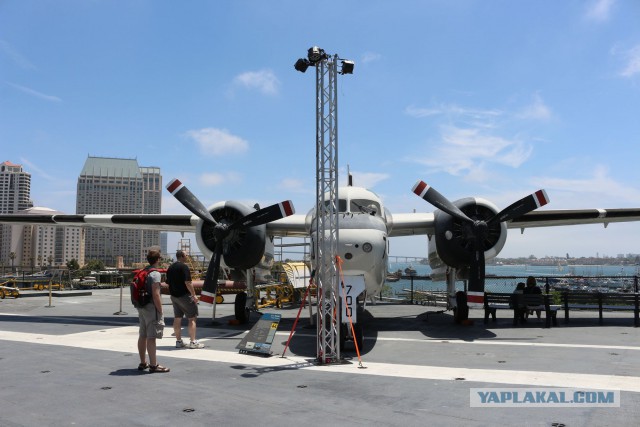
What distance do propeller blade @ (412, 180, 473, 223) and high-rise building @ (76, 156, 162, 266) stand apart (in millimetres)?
158554

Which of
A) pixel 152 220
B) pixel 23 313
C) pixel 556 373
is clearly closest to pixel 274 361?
pixel 556 373

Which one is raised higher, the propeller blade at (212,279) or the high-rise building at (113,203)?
the high-rise building at (113,203)

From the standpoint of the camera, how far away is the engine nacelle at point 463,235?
13336 mm

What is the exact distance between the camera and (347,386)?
6305mm

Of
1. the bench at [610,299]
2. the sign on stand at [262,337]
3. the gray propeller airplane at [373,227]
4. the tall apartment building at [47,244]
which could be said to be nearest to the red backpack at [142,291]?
the sign on stand at [262,337]

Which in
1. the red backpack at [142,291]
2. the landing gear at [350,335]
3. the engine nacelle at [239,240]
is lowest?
the landing gear at [350,335]

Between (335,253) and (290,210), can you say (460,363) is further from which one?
(290,210)

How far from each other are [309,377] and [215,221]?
7.76 meters

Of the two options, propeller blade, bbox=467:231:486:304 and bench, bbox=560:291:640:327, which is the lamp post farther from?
bench, bbox=560:291:640:327

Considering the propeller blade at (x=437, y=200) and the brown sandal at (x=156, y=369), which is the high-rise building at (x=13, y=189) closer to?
the propeller blade at (x=437, y=200)

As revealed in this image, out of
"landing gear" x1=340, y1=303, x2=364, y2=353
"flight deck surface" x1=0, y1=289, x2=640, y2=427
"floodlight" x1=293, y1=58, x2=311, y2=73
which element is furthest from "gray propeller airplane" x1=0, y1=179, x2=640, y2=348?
"floodlight" x1=293, y1=58, x2=311, y2=73

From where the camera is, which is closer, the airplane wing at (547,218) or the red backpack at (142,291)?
the red backpack at (142,291)

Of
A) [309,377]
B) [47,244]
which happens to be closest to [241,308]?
[309,377]

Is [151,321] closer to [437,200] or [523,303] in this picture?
[437,200]
